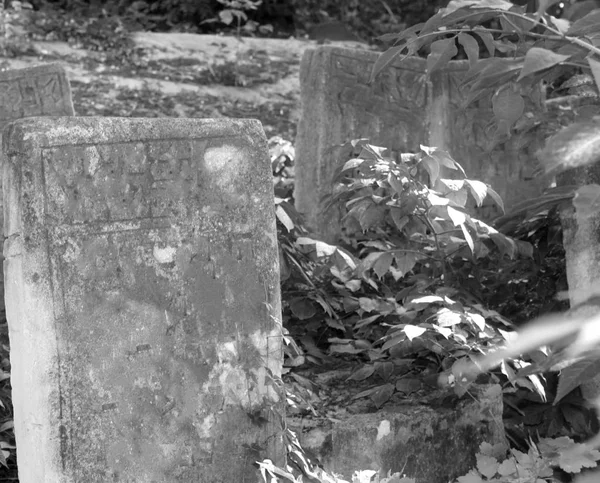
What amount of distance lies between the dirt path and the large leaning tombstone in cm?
418

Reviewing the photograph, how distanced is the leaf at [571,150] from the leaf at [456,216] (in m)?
1.57

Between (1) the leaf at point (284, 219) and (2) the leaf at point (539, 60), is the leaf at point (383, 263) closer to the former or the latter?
(1) the leaf at point (284, 219)

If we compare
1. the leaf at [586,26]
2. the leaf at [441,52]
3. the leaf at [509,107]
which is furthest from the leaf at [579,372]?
the leaf at [441,52]

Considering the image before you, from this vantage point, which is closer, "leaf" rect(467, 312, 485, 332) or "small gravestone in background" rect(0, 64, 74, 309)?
"leaf" rect(467, 312, 485, 332)

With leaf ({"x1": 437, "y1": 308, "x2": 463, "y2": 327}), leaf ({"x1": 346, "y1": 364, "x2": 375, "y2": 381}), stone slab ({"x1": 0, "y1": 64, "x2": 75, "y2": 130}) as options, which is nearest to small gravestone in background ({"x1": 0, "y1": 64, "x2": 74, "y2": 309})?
stone slab ({"x1": 0, "y1": 64, "x2": 75, "y2": 130})

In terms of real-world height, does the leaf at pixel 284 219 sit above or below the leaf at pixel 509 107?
below

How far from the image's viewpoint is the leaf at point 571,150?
1.53 meters

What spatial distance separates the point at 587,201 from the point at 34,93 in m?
3.65

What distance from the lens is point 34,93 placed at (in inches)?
186

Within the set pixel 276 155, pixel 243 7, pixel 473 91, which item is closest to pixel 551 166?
pixel 473 91

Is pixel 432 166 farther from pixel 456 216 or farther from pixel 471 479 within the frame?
pixel 471 479

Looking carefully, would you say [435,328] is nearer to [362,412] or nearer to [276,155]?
[362,412]

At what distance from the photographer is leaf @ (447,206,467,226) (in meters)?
3.15

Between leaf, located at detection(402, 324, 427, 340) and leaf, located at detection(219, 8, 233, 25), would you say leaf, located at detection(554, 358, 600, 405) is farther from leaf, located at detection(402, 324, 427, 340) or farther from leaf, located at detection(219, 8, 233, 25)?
leaf, located at detection(219, 8, 233, 25)
